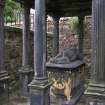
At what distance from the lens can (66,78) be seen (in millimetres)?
7273

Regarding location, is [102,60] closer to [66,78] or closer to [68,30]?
[66,78]

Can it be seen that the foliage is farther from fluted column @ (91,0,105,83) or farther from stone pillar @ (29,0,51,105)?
fluted column @ (91,0,105,83)

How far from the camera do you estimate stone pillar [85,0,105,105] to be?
18.0 feet

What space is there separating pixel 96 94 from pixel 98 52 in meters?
0.92

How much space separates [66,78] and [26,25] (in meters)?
2.46

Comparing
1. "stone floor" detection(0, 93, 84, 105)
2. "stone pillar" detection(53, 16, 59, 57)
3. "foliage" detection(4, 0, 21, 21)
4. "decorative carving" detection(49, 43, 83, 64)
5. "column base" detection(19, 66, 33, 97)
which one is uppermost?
"foliage" detection(4, 0, 21, 21)

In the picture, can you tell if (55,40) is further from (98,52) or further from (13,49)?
(98,52)

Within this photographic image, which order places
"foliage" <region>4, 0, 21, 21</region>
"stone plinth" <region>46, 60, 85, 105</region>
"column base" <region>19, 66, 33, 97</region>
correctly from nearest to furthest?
"stone plinth" <region>46, 60, 85, 105</region> < "column base" <region>19, 66, 33, 97</region> < "foliage" <region>4, 0, 21, 21</region>

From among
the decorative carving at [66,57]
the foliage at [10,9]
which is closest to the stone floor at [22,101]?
the decorative carving at [66,57]

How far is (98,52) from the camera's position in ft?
18.2

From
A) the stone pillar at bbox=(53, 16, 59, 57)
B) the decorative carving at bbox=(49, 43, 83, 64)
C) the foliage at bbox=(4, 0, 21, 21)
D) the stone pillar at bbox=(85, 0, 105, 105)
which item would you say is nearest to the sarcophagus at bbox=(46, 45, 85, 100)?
the decorative carving at bbox=(49, 43, 83, 64)

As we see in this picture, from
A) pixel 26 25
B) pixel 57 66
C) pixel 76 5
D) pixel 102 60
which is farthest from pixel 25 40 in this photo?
pixel 102 60

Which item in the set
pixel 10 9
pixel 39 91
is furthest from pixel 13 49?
pixel 39 91

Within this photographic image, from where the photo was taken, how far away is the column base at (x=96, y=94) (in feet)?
17.8
